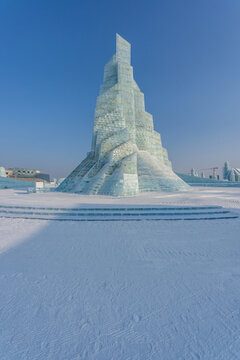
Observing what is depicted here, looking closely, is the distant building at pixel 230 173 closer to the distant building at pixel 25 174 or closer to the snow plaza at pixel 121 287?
the snow plaza at pixel 121 287

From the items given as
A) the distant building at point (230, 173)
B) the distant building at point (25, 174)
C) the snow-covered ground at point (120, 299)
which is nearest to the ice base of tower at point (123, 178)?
the snow-covered ground at point (120, 299)

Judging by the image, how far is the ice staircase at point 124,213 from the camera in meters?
7.80

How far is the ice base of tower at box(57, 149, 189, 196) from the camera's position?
1781 centimetres

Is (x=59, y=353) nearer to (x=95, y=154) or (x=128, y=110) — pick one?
(x=95, y=154)

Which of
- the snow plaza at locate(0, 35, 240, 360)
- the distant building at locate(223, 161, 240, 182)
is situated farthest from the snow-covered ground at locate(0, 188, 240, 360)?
the distant building at locate(223, 161, 240, 182)

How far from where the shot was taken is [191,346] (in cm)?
186

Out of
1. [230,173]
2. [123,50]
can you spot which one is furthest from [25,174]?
[230,173]

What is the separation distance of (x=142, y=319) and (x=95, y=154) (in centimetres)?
2483

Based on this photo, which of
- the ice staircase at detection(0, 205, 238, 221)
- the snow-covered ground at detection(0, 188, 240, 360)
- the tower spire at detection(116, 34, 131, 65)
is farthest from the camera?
the tower spire at detection(116, 34, 131, 65)

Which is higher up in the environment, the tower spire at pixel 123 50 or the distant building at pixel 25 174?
the tower spire at pixel 123 50

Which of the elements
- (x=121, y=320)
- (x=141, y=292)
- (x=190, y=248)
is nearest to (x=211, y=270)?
(x=190, y=248)

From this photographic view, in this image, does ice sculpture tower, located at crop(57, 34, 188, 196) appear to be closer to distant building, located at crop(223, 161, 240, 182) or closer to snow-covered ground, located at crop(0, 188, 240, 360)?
snow-covered ground, located at crop(0, 188, 240, 360)

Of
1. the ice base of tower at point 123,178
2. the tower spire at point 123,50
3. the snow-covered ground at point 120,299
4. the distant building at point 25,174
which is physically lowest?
the snow-covered ground at point 120,299

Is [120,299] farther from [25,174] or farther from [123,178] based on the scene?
[25,174]
